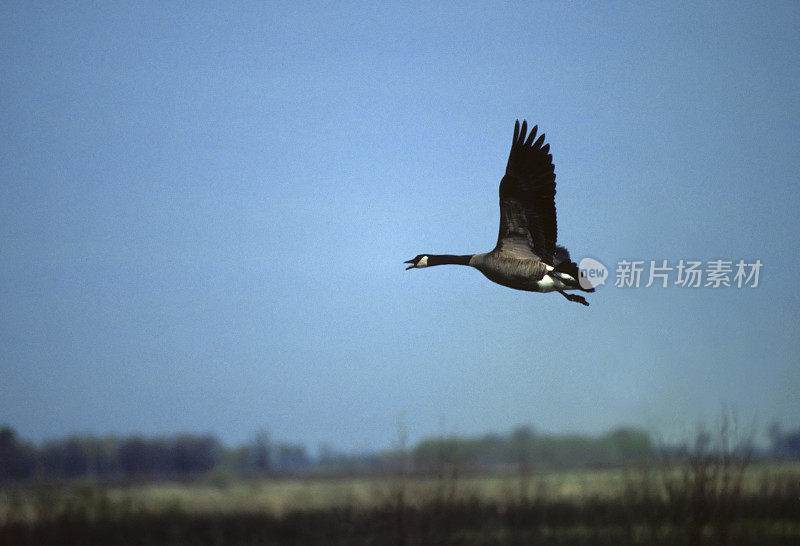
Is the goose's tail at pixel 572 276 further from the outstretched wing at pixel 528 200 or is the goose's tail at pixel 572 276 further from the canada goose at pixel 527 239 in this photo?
the outstretched wing at pixel 528 200

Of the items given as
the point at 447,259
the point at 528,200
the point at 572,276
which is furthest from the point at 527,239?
the point at 447,259

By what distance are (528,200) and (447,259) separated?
37.1 inches

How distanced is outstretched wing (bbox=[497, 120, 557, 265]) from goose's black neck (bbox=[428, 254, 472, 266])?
381mm

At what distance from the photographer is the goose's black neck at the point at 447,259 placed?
6715mm

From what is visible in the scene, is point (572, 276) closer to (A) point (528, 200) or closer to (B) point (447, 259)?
(A) point (528, 200)

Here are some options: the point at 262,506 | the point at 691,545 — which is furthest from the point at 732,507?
the point at 262,506

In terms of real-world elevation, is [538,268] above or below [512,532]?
above

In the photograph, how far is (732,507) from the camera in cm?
859

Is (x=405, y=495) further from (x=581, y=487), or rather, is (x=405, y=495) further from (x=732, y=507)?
(x=581, y=487)

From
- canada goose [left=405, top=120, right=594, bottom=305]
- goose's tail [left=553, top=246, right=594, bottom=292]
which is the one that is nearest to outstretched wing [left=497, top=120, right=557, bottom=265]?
canada goose [left=405, top=120, right=594, bottom=305]

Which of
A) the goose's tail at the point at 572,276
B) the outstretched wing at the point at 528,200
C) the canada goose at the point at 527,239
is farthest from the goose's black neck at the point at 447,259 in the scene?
the goose's tail at the point at 572,276

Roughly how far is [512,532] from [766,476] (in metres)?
4.00

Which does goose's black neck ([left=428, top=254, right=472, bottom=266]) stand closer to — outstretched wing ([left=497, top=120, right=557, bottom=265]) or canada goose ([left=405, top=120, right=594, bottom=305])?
canada goose ([left=405, top=120, right=594, bottom=305])

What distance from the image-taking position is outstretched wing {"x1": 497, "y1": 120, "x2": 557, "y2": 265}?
6.96 meters
